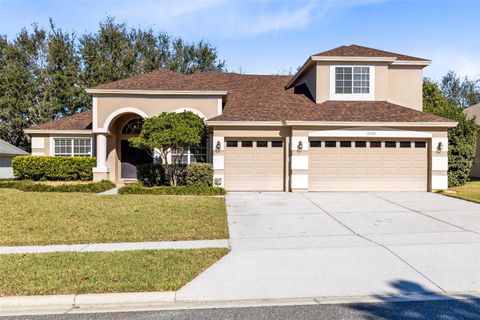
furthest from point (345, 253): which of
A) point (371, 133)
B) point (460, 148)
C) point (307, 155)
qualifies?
point (460, 148)

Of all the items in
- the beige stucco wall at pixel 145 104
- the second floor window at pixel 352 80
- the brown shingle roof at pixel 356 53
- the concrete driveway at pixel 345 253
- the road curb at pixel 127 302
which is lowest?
the road curb at pixel 127 302

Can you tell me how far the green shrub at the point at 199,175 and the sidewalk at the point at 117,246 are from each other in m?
8.13

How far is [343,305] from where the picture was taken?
4609 mm

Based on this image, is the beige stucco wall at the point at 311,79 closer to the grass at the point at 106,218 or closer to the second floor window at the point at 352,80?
the second floor window at the point at 352,80

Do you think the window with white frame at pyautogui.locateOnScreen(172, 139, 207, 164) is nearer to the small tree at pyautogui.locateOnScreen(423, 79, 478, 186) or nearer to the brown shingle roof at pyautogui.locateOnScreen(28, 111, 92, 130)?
the brown shingle roof at pyautogui.locateOnScreen(28, 111, 92, 130)

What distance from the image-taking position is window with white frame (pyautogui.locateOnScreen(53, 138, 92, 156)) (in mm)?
20406

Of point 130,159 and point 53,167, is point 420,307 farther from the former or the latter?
point 53,167

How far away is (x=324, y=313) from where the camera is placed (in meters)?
4.38

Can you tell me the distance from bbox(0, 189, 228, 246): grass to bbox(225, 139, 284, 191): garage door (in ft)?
10.4

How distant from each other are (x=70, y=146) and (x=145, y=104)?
19.3 ft

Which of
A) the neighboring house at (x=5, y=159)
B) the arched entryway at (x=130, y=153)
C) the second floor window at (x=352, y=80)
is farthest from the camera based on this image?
the neighboring house at (x=5, y=159)

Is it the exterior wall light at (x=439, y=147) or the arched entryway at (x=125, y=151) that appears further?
the arched entryway at (x=125, y=151)

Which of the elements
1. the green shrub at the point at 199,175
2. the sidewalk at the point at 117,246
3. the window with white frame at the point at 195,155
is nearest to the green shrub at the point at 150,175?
the green shrub at the point at 199,175

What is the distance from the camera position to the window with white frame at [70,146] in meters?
20.4
